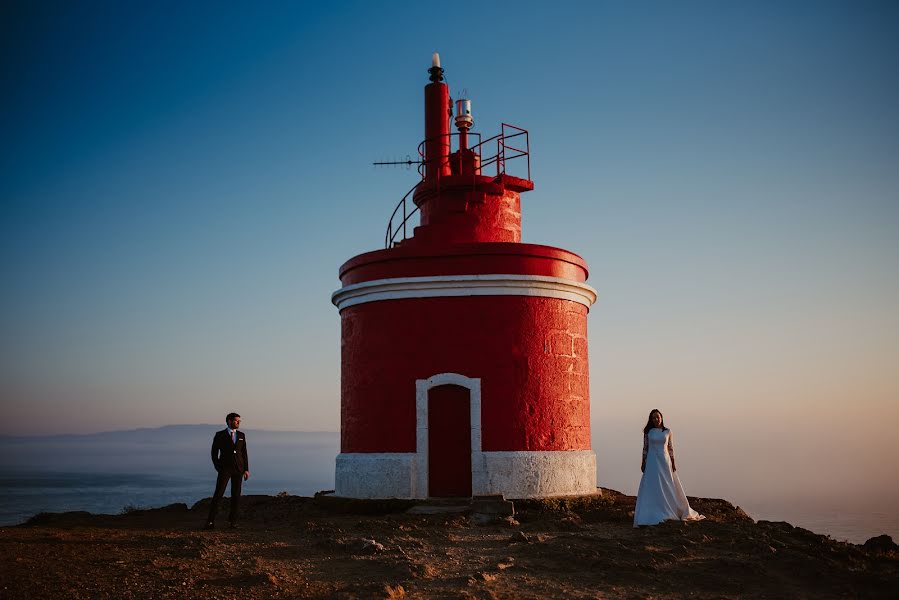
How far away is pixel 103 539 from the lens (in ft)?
34.6

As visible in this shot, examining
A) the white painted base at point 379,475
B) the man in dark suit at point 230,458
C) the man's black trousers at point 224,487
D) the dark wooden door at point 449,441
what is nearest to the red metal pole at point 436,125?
the dark wooden door at point 449,441

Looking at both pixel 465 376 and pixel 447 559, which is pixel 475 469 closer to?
pixel 465 376

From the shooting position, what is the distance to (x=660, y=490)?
11352mm

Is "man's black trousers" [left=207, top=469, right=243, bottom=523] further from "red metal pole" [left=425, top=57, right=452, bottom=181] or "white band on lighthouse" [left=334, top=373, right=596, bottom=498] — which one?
"red metal pole" [left=425, top=57, right=452, bottom=181]

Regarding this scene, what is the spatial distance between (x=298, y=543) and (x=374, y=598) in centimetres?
332

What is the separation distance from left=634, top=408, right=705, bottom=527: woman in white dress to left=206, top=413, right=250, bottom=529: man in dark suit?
562 centimetres

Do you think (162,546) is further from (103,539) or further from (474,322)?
(474,322)

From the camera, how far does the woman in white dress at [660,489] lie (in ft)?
37.2

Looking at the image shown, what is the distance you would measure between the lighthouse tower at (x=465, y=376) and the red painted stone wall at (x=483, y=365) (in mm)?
18

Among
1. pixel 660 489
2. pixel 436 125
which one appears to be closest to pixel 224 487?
pixel 660 489

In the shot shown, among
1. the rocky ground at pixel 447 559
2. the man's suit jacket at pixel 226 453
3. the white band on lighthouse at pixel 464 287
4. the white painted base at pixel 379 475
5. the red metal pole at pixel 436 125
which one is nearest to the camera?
the rocky ground at pixel 447 559

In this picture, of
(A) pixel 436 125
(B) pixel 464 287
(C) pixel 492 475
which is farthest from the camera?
(A) pixel 436 125

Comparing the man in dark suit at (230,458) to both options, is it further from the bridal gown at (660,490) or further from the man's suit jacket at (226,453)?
the bridal gown at (660,490)

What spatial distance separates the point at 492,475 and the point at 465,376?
165 cm
